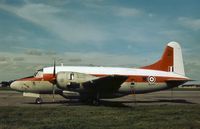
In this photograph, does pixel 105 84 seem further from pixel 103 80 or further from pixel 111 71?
pixel 111 71

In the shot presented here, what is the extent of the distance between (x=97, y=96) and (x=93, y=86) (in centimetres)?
118

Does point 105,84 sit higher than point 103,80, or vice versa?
point 103,80

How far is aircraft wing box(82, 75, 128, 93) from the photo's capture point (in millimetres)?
26828

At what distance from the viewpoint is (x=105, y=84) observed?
27828mm

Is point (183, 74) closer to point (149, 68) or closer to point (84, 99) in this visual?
point (149, 68)

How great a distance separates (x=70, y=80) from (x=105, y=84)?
3.03 meters

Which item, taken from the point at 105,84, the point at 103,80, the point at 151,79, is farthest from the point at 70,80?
the point at 151,79

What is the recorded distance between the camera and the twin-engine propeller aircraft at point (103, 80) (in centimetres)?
2745

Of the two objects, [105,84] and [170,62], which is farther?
[170,62]

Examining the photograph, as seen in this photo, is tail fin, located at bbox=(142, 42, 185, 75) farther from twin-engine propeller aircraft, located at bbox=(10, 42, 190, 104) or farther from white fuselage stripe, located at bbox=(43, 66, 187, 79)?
white fuselage stripe, located at bbox=(43, 66, 187, 79)

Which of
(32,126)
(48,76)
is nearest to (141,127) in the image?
(32,126)

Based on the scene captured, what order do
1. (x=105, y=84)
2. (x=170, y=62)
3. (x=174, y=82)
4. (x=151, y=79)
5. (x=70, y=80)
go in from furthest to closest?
(x=170, y=62) < (x=174, y=82) < (x=151, y=79) < (x=105, y=84) < (x=70, y=80)

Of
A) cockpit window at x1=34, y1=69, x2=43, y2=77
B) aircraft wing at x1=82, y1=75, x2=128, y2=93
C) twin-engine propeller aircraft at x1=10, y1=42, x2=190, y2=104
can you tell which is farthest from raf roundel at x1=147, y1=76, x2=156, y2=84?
cockpit window at x1=34, y1=69, x2=43, y2=77

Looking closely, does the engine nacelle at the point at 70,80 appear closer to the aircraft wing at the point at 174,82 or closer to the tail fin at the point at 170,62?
the tail fin at the point at 170,62
